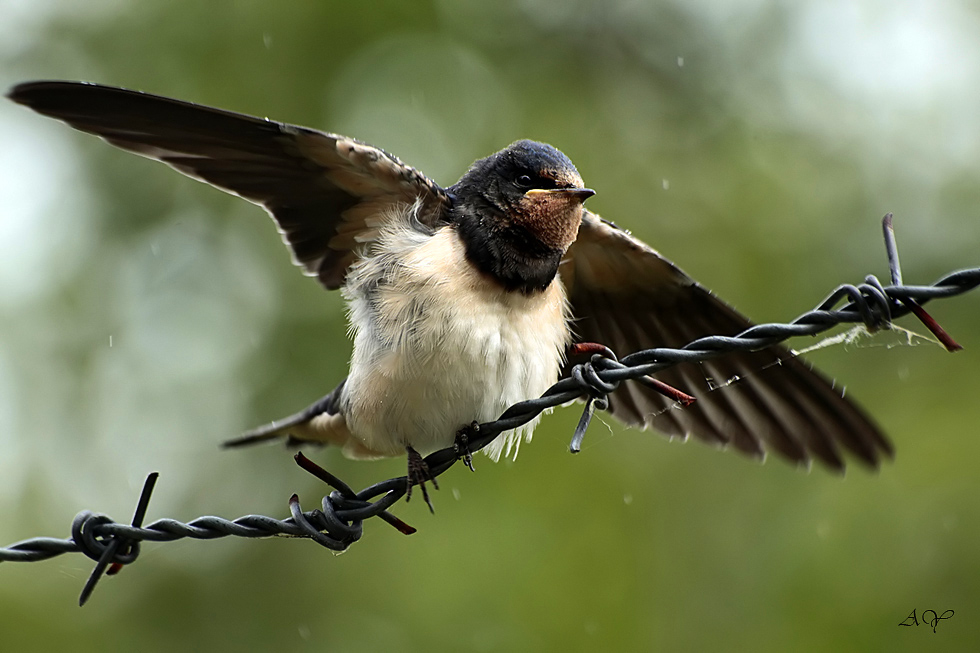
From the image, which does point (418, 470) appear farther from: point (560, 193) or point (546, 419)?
point (546, 419)

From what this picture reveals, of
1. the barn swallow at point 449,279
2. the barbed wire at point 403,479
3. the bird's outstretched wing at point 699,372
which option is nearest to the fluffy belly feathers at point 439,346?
the barn swallow at point 449,279

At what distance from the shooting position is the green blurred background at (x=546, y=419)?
6555mm

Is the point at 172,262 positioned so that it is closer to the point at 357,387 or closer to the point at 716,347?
the point at 357,387

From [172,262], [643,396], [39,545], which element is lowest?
[39,545]

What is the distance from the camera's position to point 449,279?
146 inches

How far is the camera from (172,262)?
966 centimetres

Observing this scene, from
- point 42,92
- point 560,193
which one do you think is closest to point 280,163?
point 42,92

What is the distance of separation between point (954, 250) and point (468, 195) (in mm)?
5831

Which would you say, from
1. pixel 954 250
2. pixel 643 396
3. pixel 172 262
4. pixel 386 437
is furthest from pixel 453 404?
pixel 172 262

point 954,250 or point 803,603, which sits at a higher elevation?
point 954,250

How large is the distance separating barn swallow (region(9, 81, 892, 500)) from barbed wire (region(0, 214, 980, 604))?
1.90ft

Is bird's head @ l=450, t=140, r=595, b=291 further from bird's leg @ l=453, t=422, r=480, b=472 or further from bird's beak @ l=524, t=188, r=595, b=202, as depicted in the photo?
bird's leg @ l=453, t=422, r=480, b=472

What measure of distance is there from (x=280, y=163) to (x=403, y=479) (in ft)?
5.82

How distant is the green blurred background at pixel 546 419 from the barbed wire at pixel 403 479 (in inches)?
154
